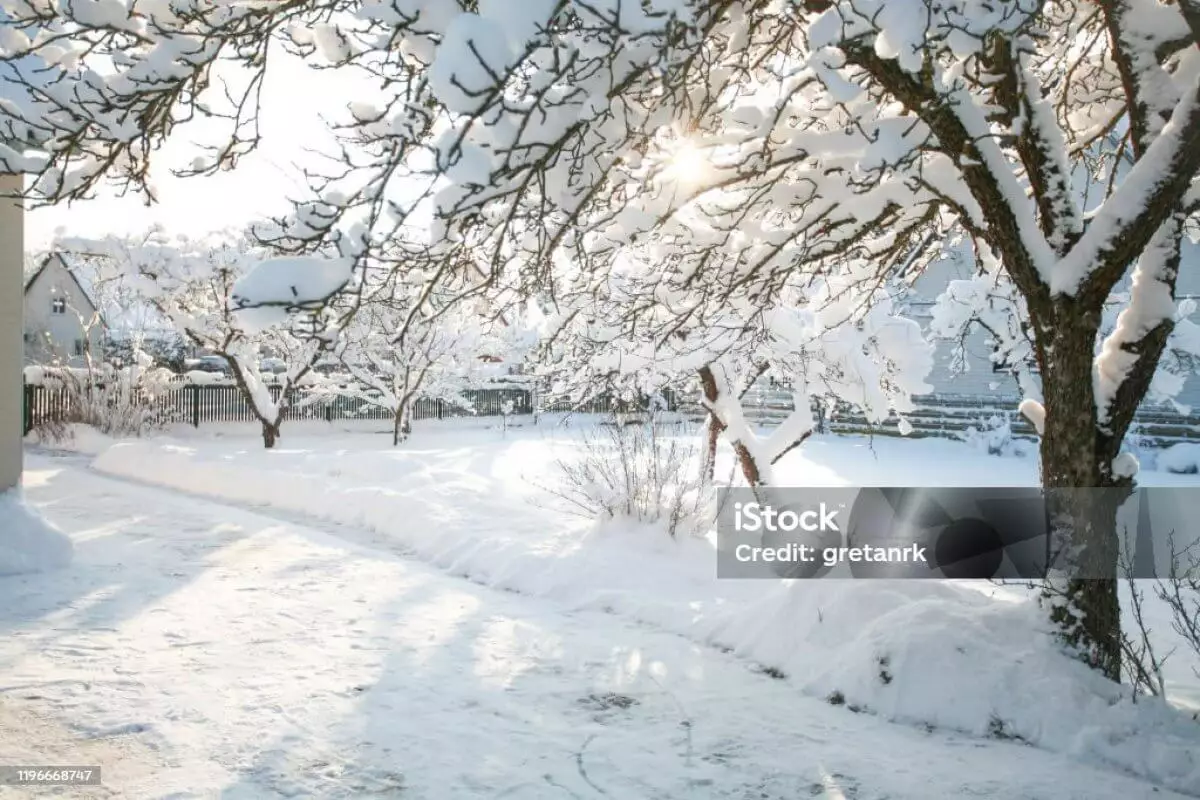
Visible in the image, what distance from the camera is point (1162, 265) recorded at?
5301mm

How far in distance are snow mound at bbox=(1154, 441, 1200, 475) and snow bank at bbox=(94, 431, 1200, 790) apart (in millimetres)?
12532

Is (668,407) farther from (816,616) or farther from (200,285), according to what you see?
(816,616)

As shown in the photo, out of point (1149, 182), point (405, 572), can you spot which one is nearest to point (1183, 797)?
point (1149, 182)

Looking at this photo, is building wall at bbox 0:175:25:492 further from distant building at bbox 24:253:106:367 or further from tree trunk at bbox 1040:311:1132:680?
distant building at bbox 24:253:106:367

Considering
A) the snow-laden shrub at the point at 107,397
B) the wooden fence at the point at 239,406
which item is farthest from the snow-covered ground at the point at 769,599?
the wooden fence at the point at 239,406

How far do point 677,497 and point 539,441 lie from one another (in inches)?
648

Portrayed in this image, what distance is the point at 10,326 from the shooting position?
330 inches

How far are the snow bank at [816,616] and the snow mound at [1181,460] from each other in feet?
41.1

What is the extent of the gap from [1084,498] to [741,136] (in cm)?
313

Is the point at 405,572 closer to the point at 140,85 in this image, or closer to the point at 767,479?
the point at 767,479

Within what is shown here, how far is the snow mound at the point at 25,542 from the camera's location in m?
8.36

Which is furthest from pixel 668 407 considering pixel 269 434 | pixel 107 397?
pixel 107 397

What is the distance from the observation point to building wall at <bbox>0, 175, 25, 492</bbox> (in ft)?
27.1

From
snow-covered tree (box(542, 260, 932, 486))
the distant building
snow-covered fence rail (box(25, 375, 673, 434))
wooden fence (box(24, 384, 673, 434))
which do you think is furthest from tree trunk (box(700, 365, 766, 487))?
the distant building
